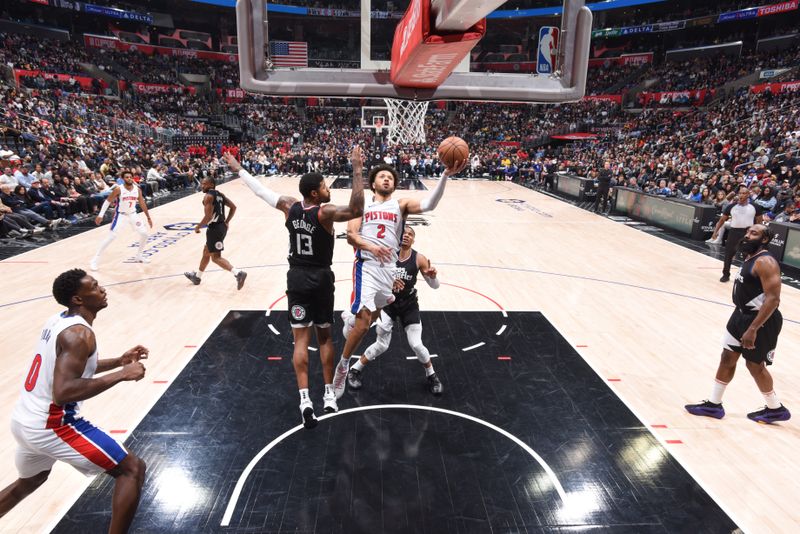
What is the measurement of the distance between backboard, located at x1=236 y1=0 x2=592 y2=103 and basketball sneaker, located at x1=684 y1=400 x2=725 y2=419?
140 inches

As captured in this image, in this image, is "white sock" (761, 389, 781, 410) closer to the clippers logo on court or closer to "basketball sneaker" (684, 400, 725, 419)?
"basketball sneaker" (684, 400, 725, 419)

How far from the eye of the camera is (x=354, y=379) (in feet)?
16.2

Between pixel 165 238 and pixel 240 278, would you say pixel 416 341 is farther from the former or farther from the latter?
pixel 165 238

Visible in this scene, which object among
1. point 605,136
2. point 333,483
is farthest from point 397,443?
point 605,136

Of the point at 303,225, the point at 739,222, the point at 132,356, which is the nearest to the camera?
the point at 132,356

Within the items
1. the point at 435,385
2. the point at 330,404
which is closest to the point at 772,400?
the point at 435,385

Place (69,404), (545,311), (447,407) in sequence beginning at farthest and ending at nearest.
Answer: (545,311) < (447,407) < (69,404)

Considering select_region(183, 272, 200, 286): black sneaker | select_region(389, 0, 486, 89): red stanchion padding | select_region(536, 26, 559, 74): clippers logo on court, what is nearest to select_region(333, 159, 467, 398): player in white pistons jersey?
select_region(389, 0, 486, 89): red stanchion padding

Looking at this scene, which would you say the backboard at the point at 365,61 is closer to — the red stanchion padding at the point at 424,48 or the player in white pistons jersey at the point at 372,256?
the red stanchion padding at the point at 424,48

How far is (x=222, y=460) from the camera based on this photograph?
3.82m

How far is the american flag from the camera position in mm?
6016

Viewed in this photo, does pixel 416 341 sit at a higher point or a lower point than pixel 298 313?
lower

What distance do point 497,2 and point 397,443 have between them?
11.7 ft

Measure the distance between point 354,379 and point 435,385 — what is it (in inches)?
31.2
